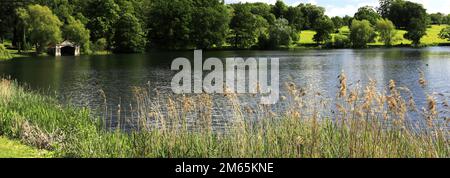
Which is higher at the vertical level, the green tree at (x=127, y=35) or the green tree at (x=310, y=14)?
the green tree at (x=310, y=14)

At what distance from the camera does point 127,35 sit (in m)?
103

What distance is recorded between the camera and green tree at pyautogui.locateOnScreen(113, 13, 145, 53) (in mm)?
102812

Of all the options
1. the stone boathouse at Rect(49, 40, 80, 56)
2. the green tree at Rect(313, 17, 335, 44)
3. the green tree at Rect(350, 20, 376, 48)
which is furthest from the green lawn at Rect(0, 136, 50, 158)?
the green tree at Rect(350, 20, 376, 48)

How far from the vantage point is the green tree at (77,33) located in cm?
9256

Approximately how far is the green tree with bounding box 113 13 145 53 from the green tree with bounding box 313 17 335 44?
39362 millimetres

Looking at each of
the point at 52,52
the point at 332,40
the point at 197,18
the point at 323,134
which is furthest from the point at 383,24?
the point at 323,134

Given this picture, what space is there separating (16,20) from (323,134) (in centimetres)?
9358

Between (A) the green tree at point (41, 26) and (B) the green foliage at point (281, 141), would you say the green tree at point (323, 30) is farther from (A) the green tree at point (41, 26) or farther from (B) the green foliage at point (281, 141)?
(B) the green foliage at point (281, 141)

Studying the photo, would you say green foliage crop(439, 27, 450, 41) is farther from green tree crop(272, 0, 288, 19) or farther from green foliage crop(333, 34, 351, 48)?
green tree crop(272, 0, 288, 19)

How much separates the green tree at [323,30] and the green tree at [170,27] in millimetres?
28532

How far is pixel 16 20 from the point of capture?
9481 centimetres

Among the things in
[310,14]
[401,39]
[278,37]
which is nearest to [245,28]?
[278,37]

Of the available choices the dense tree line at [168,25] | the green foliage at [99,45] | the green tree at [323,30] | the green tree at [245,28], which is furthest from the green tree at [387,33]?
the green foliage at [99,45]
